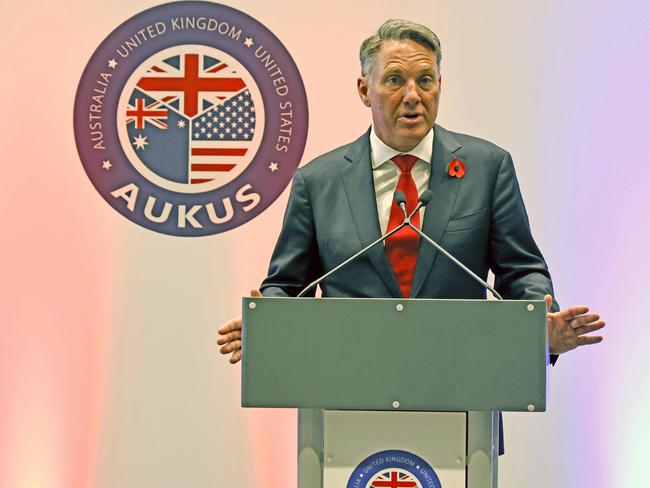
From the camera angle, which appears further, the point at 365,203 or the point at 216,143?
the point at 216,143

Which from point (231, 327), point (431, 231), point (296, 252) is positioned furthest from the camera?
point (296, 252)

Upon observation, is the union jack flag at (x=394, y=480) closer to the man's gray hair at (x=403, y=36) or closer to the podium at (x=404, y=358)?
the podium at (x=404, y=358)

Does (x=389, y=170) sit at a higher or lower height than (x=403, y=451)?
higher

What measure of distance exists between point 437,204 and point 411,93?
284 millimetres

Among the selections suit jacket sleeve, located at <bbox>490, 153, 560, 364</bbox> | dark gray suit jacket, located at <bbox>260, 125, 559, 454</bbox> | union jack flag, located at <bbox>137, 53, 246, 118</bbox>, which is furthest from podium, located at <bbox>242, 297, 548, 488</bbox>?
union jack flag, located at <bbox>137, 53, 246, 118</bbox>

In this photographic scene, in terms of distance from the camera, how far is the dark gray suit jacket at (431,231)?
9.07 ft

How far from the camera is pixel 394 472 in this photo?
2.18 metres

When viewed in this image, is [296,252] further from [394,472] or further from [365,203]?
[394,472]

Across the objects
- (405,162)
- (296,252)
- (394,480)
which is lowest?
(394,480)

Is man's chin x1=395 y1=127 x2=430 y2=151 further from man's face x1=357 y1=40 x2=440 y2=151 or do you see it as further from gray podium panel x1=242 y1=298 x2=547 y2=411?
gray podium panel x1=242 y1=298 x2=547 y2=411

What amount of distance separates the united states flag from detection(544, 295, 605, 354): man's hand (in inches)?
76.4

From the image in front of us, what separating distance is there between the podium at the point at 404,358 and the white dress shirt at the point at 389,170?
0.76 meters

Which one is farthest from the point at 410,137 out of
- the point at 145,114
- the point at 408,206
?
the point at 145,114

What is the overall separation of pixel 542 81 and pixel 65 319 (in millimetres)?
1862
